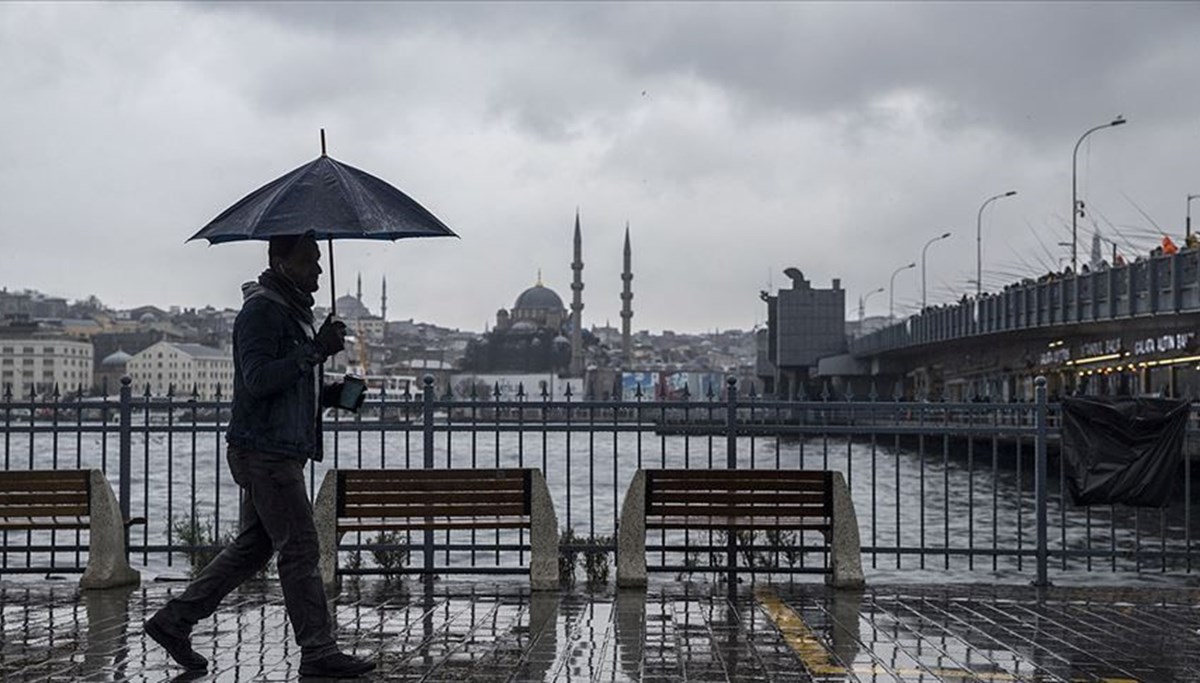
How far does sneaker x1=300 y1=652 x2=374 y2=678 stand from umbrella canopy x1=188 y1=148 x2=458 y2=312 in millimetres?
2016

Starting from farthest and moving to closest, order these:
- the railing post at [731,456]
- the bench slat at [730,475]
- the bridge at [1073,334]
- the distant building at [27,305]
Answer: the distant building at [27,305], the bridge at [1073,334], the railing post at [731,456], the bench slat at [730,475]

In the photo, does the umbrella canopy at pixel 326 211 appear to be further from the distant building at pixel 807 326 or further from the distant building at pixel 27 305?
the distant building at pixel 27 305

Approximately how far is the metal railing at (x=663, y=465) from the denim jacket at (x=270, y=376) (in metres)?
3.64

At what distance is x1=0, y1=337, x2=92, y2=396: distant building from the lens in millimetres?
114062

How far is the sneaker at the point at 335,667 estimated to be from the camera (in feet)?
24.3

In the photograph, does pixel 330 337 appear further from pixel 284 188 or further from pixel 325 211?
pixel 284 188

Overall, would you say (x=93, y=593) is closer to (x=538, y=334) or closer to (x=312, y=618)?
(x=312, y=618)

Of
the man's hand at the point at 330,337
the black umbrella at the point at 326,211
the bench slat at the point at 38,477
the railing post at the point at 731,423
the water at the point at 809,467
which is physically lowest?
the water at the point at 809,467

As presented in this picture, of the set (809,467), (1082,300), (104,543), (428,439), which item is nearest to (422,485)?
(428,439)

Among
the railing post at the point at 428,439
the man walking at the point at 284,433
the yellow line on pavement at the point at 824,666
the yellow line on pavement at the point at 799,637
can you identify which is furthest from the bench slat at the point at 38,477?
the yellow line on pavement at the point at 824,666

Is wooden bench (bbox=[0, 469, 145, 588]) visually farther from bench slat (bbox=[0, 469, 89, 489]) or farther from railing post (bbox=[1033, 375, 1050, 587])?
railing post (bbox=[1033, 375, 1050, 587])

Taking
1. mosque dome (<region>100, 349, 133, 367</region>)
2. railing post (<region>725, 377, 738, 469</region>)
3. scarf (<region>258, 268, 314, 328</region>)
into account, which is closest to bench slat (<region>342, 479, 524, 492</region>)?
railing post (<region>725, 377, 738, 469</region>)

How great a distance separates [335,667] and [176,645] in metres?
0.89

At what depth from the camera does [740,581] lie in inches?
463
